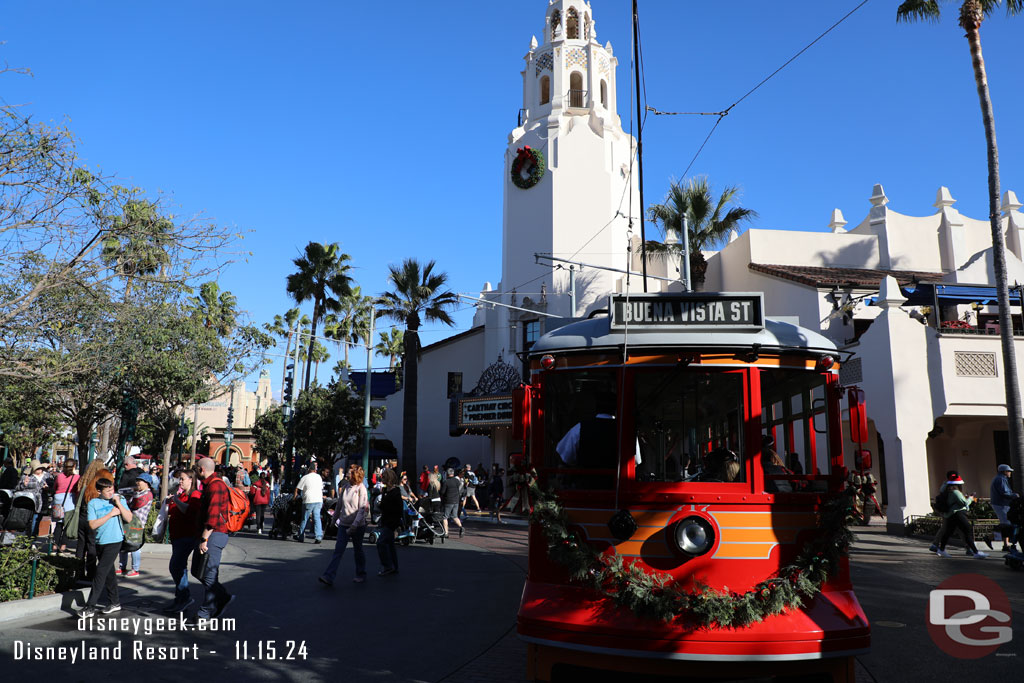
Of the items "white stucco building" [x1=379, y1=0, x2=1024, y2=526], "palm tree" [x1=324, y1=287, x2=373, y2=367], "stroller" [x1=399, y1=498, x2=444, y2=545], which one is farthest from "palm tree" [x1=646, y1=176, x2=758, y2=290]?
"palm tree" [x1=324, y1=287, x2=373, y2=367]

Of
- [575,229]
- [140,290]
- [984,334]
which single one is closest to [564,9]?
[575,229]

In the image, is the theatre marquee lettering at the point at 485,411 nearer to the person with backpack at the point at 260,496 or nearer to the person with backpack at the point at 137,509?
the person with backpack at the point at 260,496

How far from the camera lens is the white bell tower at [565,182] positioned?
116 ft

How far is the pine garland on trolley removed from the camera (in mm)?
5055

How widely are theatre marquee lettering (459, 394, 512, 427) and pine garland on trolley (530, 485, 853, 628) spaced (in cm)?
2765

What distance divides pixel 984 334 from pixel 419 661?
21.9 metres

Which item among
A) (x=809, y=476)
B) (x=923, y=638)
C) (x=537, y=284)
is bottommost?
(x=923, y=638)

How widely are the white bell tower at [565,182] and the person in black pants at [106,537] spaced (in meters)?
26.9

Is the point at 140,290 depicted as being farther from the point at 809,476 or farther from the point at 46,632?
the point at 809,476

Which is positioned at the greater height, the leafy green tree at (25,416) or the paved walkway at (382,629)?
the leafy green tree at (25,416)

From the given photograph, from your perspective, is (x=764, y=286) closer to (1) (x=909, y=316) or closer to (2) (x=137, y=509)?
(1) (x=909, y=316)

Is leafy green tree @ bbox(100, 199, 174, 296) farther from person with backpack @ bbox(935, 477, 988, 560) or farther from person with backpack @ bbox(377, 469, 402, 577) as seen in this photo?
person with backpack @ bbox(935, 477, 988, 560)

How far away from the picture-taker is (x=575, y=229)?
117 feet

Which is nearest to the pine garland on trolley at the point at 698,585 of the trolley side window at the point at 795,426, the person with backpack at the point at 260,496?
the trolley side window at the point at 795,426
